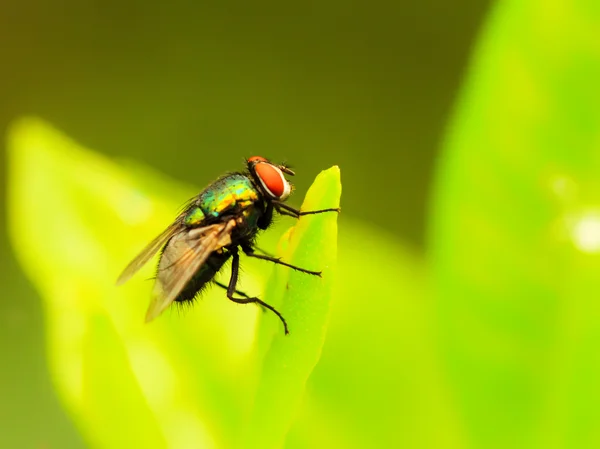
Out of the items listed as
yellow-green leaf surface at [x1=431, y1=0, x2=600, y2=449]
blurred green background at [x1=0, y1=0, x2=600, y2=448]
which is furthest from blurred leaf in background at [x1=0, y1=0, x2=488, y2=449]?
yellow-green leaf surface at [x1=431, y1=0, x2=600, y2=449]

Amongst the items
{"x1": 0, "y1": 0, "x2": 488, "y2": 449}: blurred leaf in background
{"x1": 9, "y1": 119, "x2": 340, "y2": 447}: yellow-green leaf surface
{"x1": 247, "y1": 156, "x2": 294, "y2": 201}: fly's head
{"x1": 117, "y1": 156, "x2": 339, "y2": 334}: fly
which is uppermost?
{"x1": 0, "y1": 0, "x2": 488, "y2": 449}: blurred leaf in background

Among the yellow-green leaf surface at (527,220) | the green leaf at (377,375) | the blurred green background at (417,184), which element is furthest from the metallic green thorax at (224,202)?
the yellow-green leaf surface at (527,220)

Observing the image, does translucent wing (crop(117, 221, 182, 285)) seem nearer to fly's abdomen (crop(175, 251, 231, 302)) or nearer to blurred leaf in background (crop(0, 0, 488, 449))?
fly's abdomen (crop(175, 251, 231, 302))

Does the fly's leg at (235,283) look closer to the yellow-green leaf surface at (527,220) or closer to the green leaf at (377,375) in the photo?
the green leaf at (377,375)

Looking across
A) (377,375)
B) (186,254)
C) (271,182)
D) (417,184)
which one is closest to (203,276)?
(186,254)

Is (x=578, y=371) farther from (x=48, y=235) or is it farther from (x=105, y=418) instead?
(x=48, y=235)

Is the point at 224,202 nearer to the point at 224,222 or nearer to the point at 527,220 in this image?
the point at 224,222
